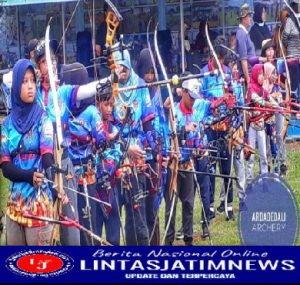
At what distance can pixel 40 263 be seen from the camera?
9070 millimetres

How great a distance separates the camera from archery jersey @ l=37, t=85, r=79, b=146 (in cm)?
894

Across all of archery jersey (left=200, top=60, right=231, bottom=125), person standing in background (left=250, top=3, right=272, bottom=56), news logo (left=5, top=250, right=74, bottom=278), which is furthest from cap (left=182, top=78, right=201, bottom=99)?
news logo (left=5, top=250, right=74, bottom=278)

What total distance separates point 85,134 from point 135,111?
31 cm

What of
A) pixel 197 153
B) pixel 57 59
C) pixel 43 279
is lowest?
pixel 43 279

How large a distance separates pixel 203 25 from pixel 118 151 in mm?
846

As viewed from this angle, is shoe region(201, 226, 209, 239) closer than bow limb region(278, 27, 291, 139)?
No

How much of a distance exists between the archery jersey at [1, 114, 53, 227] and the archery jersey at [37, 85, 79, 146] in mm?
58

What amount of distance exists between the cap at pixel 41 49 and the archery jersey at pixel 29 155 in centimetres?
33

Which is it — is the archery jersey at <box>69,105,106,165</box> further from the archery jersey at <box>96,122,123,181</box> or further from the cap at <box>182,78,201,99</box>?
the cap at <box>182,78,201,99</box>

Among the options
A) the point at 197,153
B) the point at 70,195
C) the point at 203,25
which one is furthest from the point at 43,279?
the point at 203,25

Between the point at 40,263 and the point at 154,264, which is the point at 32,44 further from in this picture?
the point at 154,264

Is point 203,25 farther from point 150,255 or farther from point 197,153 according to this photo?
point 150,255

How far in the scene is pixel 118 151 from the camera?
9.07m

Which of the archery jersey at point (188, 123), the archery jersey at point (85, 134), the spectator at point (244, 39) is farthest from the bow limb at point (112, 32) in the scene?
the spectator at point (244, 39)
